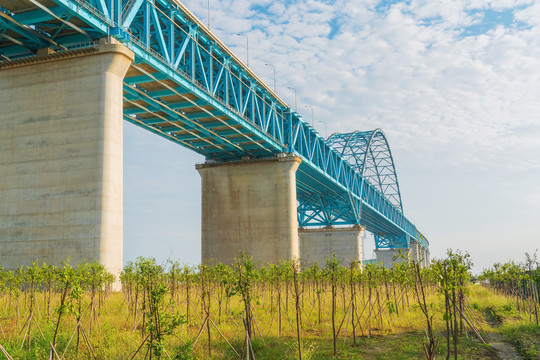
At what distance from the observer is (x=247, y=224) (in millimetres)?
47312

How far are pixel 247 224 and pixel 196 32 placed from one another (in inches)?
817

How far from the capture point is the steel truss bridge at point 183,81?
2316cm

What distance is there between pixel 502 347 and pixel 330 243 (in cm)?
5912

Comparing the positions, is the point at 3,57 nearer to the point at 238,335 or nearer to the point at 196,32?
the point at 196,32

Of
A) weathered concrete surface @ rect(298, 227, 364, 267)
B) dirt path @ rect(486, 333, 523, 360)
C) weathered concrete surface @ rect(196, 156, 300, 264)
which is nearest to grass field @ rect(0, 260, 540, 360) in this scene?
dirt path @ rect(486, 333, 523, 360)

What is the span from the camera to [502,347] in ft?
53.2

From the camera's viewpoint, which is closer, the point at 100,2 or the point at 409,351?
the point at 409,351

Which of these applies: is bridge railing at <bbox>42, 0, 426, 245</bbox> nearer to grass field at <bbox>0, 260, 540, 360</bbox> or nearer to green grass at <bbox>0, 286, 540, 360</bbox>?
grass field at <bbox>0, 260, 540, 360</bbox>

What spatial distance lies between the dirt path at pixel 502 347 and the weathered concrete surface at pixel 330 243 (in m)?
52.6

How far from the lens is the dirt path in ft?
48.3

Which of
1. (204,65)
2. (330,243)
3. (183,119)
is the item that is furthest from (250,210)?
(330,243)

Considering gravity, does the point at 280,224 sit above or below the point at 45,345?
above

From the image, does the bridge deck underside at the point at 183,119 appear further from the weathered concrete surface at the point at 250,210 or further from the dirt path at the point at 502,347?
the dirt path at the point at 502,347

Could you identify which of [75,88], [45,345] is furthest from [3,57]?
[45,345]
